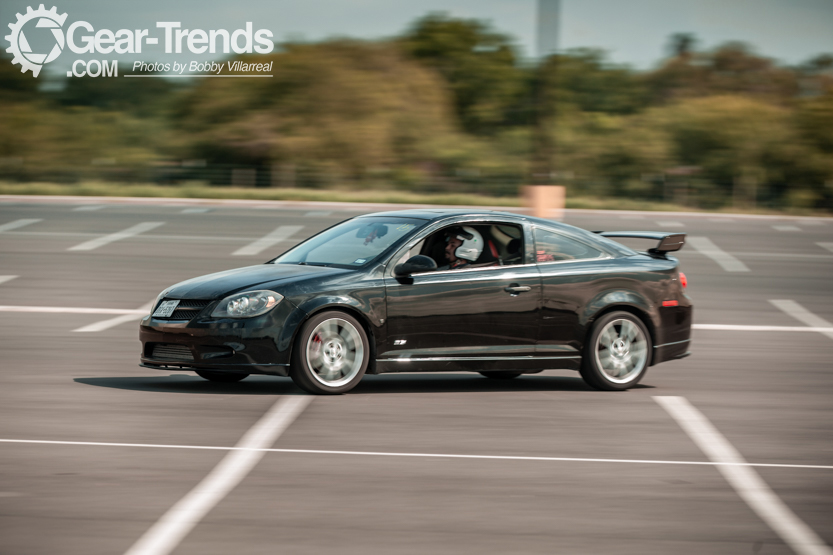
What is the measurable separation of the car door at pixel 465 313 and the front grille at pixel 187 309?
4.77ft

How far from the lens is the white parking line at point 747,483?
506 centimetres

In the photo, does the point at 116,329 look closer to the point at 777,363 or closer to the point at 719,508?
the point at 777,363

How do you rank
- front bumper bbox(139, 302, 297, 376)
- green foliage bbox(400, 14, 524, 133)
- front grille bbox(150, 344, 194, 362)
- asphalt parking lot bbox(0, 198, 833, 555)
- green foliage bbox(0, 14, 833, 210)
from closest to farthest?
asphalt parking lot bbox(0, 198, 833, 555), front bumper bbox(139, 302, 297, 376), front grille bbox(150, 344, 194, 362), green foliage bbox(0, 14, 833, 210), green foliage bbox(400, 14, 524, 133)

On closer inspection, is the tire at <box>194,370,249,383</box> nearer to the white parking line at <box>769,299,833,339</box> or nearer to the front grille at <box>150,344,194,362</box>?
the front grille at <box>150,344,194,362</box>

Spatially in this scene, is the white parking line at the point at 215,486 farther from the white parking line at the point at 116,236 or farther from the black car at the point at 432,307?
the white parking line at the point at 116,236

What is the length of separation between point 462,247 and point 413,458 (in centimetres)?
313

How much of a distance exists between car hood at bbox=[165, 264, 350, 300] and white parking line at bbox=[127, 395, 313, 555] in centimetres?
101

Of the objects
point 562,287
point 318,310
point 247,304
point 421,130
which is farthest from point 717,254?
point 421,130

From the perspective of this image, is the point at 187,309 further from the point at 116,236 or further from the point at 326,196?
the point at 326,196

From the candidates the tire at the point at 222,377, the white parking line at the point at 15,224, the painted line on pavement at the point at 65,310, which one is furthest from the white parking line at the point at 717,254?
the white parking line at the point at 15,224

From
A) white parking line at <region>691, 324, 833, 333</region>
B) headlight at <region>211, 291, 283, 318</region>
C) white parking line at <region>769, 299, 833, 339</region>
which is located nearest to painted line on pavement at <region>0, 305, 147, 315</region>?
headlight at <region>211, 291, 283, 318</region>

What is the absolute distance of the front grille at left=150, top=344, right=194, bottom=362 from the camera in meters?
8.79

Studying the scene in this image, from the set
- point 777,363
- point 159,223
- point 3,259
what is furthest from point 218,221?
point 777,363

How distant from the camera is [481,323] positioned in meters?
9.30
